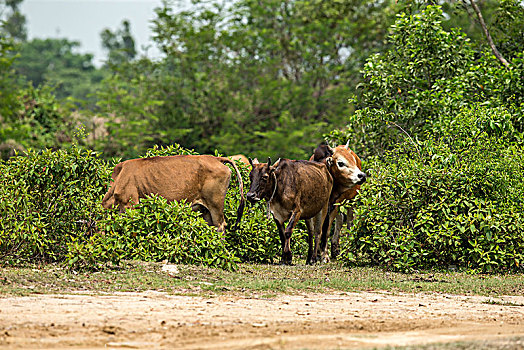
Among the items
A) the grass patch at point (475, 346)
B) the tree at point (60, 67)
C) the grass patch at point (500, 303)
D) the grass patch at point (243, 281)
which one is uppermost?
the tree at point (60, 67)

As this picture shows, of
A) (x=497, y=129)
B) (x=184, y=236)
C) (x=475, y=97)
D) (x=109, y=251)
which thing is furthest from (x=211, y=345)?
(x=475, y=97)

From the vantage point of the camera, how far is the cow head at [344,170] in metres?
12.0

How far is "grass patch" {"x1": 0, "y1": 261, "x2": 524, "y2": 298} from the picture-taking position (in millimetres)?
7496

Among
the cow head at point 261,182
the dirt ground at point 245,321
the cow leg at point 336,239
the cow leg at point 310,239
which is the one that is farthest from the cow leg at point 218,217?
the dirt ground at point 245,321

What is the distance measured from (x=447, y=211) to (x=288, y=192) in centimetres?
261

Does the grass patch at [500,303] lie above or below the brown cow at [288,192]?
below

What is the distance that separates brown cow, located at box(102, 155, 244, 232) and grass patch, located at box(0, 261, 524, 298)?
1318 mm

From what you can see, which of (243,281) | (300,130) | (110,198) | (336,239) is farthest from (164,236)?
(300,130)

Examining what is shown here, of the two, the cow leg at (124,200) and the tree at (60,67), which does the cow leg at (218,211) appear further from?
the tree at (60,67)

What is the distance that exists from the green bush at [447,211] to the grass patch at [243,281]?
52 cm

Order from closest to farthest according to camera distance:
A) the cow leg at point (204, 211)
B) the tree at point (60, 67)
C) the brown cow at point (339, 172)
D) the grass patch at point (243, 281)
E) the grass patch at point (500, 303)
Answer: the grass patch at point (243, 281) → the grass patch at point (500, 303) → the cow leg at point (204, 211) → the brown cow at point (339, 172) → the tree at point (60, 67)

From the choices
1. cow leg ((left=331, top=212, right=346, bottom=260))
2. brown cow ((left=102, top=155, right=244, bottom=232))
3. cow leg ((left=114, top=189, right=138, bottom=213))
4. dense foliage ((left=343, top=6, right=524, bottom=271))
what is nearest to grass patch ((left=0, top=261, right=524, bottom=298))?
dense foliage ((left=343, top=6, right=524, bottom=271))

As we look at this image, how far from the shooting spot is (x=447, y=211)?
1073 centimetres

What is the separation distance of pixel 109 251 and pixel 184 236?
4.28 ft
